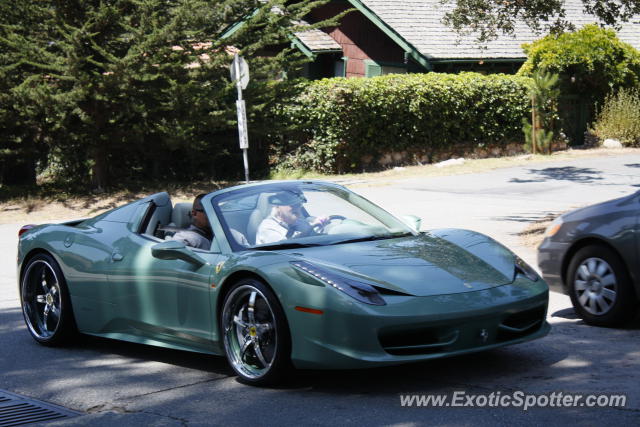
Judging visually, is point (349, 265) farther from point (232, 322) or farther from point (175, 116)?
point (175, 116)

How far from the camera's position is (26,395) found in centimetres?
605

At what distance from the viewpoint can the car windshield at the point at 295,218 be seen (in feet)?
20.9

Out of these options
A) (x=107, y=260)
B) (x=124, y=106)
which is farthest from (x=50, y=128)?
(x=107, y=260)

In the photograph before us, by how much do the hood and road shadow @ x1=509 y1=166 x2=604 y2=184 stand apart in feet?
44.8

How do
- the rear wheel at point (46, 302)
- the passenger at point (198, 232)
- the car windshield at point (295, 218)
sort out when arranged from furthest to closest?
the rear wheel at point (46, 302)
the passenger at point (198, 232)
the car windshield at point (295, 218)

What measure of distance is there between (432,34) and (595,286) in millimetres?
21951

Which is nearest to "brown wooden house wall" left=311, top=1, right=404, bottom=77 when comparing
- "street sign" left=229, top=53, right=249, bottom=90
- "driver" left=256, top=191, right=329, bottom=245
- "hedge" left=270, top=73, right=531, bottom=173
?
"hedge" left=270, top=73, right=531, bottom=173

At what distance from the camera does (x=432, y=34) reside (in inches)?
1116

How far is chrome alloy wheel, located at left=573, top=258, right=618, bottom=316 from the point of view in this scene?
716 cm

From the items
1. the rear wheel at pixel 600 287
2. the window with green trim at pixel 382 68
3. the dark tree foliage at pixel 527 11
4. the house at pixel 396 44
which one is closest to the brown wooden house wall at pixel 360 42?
the house at pixel 396 44

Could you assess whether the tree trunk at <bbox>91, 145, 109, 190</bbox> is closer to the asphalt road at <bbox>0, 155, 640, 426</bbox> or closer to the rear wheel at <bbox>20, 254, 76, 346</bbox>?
the asphalt road at <bbox>0, 155, 640, 426</bbox>

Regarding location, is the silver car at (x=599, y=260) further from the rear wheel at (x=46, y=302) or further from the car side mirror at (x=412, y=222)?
the rear wheel at (x=46, y=302)

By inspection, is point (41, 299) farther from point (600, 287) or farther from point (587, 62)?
point (587, 62)

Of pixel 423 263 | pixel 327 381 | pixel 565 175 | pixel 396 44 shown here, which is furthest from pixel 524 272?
pixel 396 44
